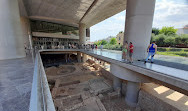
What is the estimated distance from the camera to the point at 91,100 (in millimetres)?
7875

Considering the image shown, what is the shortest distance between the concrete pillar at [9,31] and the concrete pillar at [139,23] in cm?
1103

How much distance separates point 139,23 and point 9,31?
39.5ft

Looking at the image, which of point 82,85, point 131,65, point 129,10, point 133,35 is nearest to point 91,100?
point 82,85

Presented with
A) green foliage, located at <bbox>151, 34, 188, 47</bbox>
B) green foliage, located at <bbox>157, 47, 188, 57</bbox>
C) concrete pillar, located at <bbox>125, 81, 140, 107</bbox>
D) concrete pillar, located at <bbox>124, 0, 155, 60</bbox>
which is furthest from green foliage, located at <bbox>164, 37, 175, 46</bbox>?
concrete pillar, located at <bbox>125, 81, 140, 107</bbox>

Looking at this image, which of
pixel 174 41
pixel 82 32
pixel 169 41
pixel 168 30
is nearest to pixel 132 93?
pixel 169 41

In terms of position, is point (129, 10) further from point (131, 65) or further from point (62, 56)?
point (62, 56)

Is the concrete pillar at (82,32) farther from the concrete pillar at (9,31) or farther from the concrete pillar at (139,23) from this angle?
the concrete pillar at (139,23)

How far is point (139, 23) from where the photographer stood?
7.10 meters

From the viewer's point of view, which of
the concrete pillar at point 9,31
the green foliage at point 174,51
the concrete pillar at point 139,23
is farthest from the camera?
the green foliage at point 174,51

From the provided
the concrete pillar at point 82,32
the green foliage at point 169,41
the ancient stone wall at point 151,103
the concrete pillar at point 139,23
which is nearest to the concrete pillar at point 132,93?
the ancient stone wall at point 151,103

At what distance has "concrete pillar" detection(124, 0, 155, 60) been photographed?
6871 millimetres

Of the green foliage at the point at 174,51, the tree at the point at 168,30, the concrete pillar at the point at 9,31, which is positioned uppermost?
the tree at the point at 168,30

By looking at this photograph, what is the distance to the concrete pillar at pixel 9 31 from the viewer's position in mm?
6691

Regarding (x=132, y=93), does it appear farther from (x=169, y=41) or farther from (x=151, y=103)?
(x=169, y=41)
